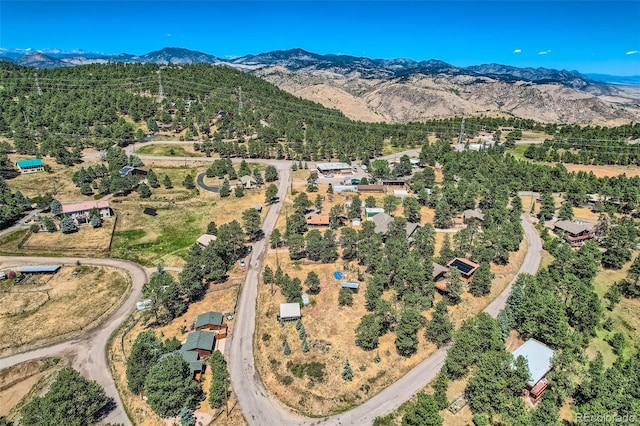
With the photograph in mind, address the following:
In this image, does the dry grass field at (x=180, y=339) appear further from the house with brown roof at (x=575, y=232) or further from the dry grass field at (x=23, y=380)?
the house with brown roof at (x=575, y=232)

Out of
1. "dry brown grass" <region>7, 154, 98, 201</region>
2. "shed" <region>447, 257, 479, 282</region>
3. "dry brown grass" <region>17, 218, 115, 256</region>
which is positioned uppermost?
"dry brown grass" <region>7, 154, 98, 201</region>

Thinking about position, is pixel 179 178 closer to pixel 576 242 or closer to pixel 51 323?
pixel 51 323

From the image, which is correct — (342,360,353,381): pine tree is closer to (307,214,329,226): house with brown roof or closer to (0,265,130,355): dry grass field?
(0,265,130,355): dry grass field

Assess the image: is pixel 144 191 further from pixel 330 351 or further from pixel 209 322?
pixel 330 351

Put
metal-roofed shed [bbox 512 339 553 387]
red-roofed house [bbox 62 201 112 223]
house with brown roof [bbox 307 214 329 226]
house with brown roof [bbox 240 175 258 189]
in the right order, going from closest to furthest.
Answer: metal-roofed shed [bbox 512 339 553 387] < house with brown roof [bbox 307 214 329 226] < red-roofed house [bbox 62 201 112 223] < house with brown roof [bbox 240 175 258 189]

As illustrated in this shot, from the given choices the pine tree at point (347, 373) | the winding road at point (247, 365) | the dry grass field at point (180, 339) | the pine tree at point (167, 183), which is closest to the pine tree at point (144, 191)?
the pine tree at point (167, 183)

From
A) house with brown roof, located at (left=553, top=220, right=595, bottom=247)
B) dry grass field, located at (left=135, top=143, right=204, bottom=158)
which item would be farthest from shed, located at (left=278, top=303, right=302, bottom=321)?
dry grass field, located at (left=135, top=143, right=204, bottom=158)
